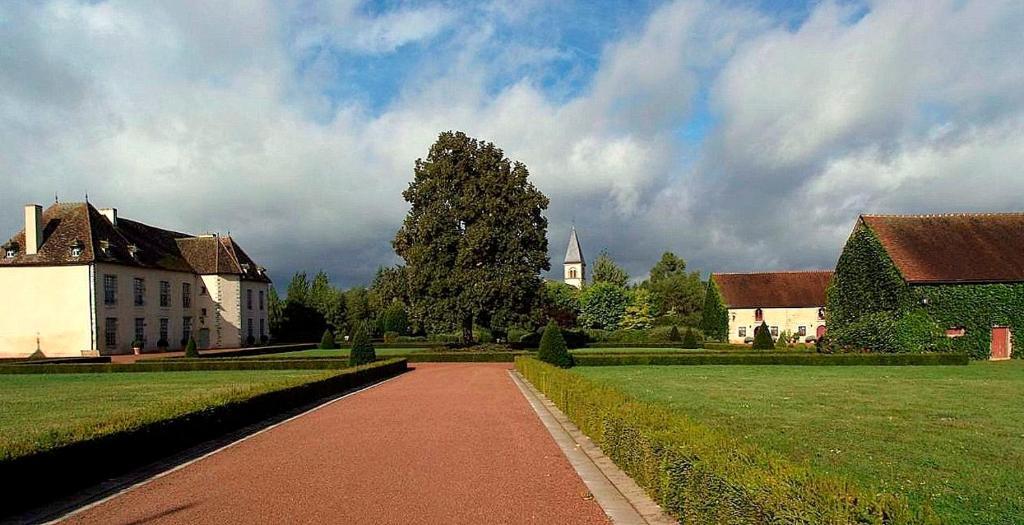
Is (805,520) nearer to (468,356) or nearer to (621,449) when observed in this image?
(621,449)

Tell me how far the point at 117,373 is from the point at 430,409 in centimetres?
1957

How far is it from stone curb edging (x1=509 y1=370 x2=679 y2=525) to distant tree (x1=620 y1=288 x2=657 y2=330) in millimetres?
50699

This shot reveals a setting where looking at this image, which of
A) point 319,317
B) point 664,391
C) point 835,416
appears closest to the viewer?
point 835,416

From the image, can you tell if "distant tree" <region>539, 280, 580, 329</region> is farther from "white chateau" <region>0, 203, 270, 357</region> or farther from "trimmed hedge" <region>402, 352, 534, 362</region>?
"white chateau" <region>0, 203, 270, 357</region>

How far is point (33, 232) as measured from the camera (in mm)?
40375

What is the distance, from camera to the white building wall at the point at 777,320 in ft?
178

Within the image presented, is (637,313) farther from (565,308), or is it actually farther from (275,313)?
(275,313)

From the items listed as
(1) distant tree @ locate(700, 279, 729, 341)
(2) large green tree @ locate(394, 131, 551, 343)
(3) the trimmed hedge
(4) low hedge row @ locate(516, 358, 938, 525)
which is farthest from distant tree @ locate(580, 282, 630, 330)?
(4) low hedge row @ locate(516, 358, 938, 525)

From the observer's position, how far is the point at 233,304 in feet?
174

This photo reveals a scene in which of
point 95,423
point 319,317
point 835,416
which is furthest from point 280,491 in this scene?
point 319,317

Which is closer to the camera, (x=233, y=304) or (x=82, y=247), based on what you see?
(x=82, y=247)

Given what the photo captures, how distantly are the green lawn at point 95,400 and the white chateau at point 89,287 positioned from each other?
12325 mm

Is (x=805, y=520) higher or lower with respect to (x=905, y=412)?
higher

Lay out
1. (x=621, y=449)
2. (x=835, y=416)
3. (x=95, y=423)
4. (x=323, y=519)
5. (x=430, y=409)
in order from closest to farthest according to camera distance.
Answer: (x=323, y=519)
(x=621, y=449)
(x=95, y=423)
(x=835, y=416)
(x=430, y=409)
